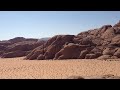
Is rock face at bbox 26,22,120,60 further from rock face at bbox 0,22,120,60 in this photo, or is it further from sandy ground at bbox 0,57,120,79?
sandy ground at bbox 0,57,120,79

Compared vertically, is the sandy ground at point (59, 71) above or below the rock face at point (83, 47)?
below

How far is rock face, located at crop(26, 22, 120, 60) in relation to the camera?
27.0 m

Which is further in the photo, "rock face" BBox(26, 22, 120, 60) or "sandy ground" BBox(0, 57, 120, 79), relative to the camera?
"rock face" BBox(26, 22, 120, 60)

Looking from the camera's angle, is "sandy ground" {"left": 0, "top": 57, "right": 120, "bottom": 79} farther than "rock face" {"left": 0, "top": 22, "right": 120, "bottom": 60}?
No

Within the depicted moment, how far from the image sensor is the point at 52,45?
2997cm

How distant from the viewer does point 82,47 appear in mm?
27906

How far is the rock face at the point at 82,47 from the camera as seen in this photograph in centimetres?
2697

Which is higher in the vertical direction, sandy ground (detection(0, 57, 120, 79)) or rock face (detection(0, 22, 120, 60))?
rock face (detection(0, 22, 120, 60))

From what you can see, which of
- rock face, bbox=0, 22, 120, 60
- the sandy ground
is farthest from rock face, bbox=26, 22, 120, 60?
the sandy ground

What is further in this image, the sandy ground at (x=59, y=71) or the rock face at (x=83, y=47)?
the rock face at (x=83, y=47)

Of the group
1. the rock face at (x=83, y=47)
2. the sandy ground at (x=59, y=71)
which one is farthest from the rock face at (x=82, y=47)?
the sandy ground at (x=59, y=71)

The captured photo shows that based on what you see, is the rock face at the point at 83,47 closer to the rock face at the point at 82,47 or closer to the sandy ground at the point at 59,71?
the rock face at the point at 82,47
